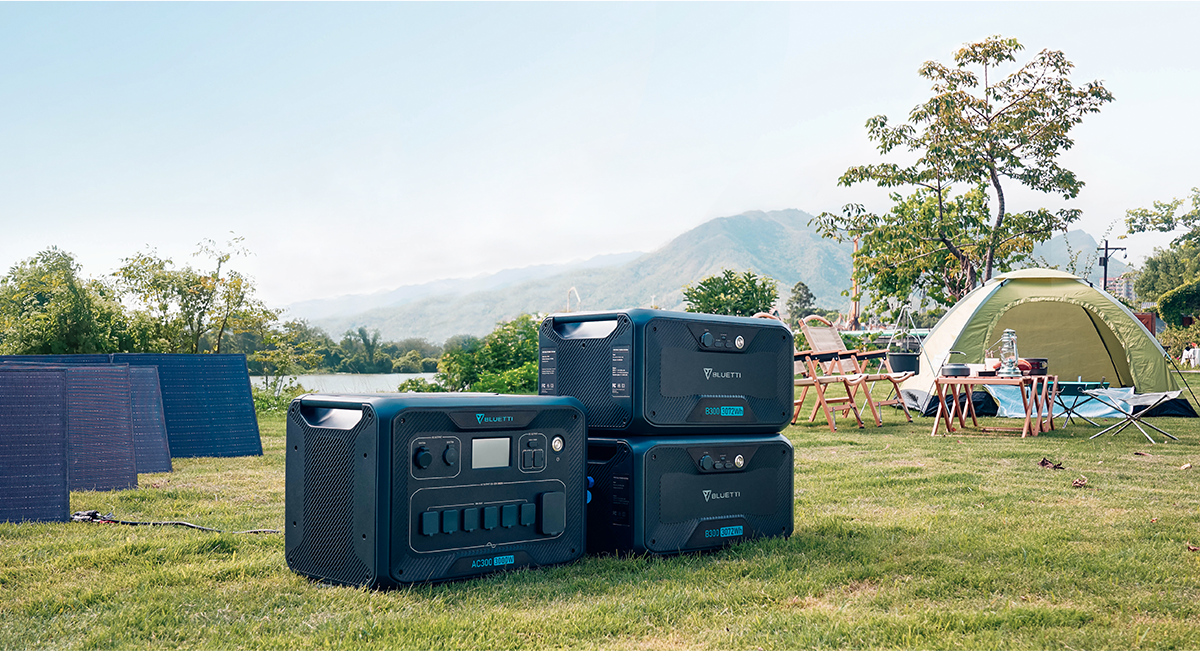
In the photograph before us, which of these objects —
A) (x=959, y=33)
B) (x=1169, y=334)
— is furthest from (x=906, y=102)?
(x=1169, y=334)

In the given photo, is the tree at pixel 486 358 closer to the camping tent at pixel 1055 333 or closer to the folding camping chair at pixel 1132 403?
the camping tent at pixel 1055 333

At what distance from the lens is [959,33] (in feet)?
55.6

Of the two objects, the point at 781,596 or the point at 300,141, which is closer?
the point at 781,596

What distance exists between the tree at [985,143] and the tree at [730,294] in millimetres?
6207

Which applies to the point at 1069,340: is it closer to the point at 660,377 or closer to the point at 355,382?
the point at 355,382

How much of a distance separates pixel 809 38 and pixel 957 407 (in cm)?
932

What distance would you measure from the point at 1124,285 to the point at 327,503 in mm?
52036

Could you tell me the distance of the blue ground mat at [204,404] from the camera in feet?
17.8

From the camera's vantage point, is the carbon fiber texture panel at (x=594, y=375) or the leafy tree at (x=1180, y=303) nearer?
the carbon fiber texture panel at (x=594, y=375)

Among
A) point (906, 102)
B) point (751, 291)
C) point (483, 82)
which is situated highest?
point (483, 82)

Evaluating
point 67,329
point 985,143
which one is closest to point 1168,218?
point 985,143

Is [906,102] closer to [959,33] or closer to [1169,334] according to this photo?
[959,33]

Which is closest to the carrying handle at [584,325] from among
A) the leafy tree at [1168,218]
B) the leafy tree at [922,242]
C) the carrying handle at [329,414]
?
the carrying handle at [329,414]

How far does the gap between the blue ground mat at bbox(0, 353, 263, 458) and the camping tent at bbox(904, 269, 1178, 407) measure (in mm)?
6615
